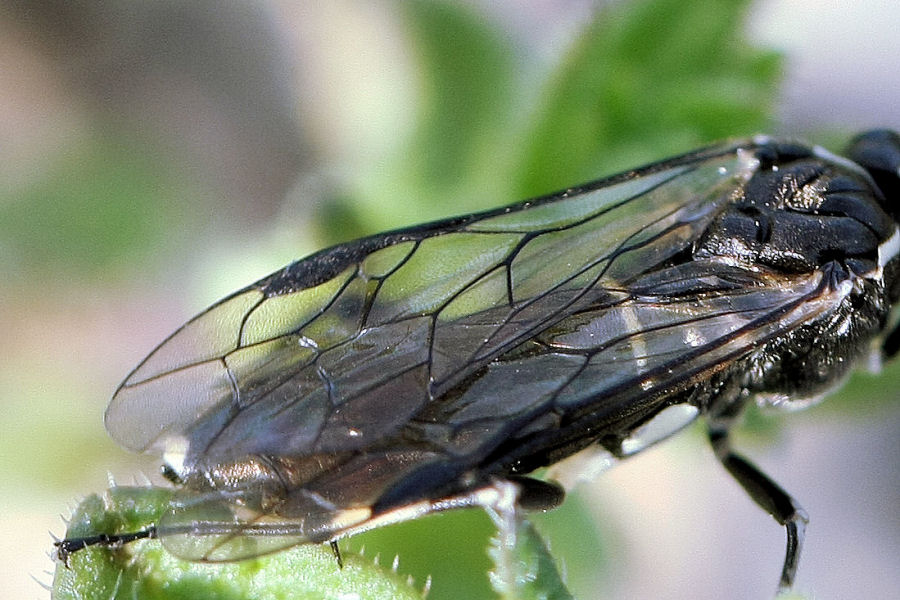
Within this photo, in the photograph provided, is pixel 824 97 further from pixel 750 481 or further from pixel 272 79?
pixel 750 481

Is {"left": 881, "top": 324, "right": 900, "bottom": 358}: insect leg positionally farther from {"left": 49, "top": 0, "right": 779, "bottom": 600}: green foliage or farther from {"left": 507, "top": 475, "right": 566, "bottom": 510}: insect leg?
{"left": 507, "top": 475, "right": 566, "bottom": 510}: insect leg

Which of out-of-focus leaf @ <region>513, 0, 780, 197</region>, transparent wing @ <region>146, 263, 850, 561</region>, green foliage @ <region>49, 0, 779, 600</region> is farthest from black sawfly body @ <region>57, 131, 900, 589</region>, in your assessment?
out-of-focus leaf @ <region>513, 0, 780, 197</region>

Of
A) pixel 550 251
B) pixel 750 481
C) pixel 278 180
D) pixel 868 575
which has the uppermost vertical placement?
pixel 278 180

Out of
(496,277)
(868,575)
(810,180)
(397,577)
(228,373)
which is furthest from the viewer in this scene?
(868,575)

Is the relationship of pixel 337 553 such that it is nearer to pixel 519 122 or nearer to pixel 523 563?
pixel 523 563

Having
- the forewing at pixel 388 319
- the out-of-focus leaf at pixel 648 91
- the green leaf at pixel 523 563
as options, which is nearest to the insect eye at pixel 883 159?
the forewing at pixel 388 319

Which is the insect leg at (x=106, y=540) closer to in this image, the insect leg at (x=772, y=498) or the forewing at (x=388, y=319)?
the forewing at (x=388, y=319)

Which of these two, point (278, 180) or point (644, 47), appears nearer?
point (644, 47)

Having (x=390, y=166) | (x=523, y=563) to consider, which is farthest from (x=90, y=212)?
(x=523, y=563)

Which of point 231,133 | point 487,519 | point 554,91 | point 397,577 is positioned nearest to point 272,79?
point 231,133
